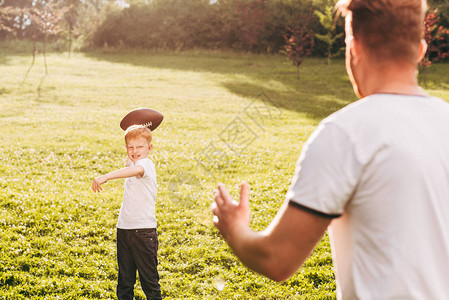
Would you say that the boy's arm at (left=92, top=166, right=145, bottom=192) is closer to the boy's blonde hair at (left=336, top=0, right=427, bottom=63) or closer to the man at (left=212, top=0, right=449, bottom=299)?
the man at (left=212, top=0, right=449, bottom=299)

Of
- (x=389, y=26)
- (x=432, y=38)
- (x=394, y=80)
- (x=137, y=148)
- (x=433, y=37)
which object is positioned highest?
(x=433, y=37)

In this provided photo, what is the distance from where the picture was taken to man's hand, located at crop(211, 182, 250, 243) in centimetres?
150

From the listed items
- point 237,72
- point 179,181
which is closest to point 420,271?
point 179,181

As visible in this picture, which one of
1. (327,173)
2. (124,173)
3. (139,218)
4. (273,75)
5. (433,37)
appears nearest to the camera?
(327,173)

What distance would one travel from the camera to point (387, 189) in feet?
4.09

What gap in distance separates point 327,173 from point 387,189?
18 cm

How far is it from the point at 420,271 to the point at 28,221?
18.9 feet

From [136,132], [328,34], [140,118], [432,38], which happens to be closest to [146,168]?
[136,132]

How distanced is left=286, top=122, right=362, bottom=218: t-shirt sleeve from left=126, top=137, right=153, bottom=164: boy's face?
8.56ft

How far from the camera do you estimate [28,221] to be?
604cm

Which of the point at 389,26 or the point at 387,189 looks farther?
the point at 389,26

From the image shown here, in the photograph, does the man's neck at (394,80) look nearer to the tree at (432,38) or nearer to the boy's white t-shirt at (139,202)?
the boy's white t-shirt at (139,202)

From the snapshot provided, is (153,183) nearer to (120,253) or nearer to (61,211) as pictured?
(120,253)

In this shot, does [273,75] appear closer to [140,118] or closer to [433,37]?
[433,37]
